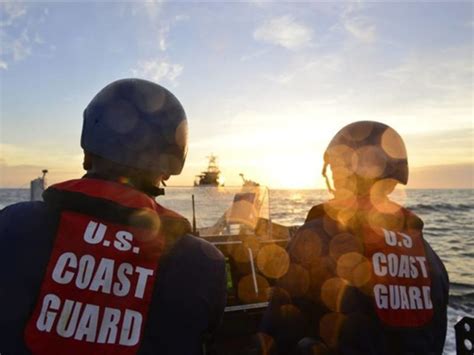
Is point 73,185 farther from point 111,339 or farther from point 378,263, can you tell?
point 378,263

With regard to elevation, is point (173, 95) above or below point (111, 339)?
above

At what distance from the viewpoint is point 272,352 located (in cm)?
275

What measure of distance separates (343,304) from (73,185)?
5.72ft

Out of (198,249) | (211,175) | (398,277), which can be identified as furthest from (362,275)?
(211,175)

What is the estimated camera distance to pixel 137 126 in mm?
2369

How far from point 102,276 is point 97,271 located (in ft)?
0.10

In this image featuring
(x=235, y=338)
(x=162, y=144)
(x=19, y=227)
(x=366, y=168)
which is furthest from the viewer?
(x=235, y=338)

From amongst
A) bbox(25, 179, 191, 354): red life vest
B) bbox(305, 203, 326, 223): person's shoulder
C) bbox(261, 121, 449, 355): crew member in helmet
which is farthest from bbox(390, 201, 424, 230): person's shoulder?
bbox(25, 179, 191, 354): red life vest

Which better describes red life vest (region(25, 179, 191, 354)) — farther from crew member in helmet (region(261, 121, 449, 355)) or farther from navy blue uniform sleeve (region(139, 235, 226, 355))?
crew member in helmet (region(261, 121, 449, 355))

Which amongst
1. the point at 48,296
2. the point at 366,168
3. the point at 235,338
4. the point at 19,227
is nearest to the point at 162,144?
the point at 19,227

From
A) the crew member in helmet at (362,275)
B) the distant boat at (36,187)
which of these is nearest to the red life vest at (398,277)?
the crew member in helmet at (362,275)

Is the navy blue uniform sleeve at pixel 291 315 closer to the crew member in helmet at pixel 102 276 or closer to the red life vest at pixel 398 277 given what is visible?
the red life vest at pixel 398 277

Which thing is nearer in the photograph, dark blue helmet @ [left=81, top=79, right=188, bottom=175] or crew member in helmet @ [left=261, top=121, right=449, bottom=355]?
dark blue helmet @ [left=81, top=79, right=188, bottom=175]

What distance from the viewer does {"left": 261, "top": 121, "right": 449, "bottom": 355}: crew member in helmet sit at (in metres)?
2.51
